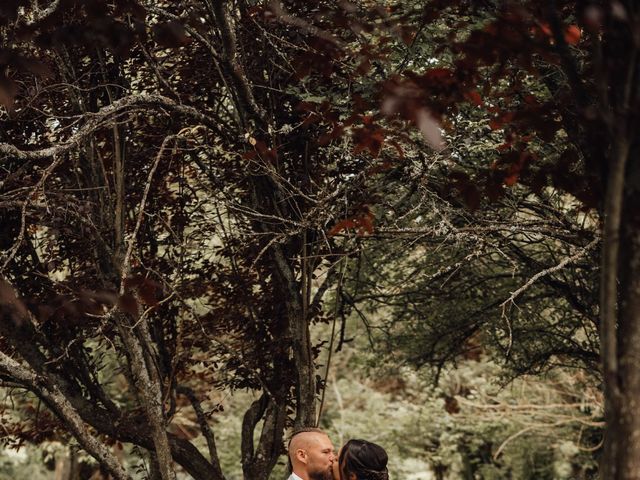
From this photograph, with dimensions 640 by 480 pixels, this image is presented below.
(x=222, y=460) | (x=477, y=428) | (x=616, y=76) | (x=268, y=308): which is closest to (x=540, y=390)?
(x=477, y=428)

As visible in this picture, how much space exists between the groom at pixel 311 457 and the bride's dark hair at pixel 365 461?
0.24 meters

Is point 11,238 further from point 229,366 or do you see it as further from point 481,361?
point 481,361

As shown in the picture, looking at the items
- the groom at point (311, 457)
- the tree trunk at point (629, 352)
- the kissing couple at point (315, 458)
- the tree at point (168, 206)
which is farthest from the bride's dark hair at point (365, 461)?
the tree trunk at point (629, 352)

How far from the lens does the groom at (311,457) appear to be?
15.0 feet

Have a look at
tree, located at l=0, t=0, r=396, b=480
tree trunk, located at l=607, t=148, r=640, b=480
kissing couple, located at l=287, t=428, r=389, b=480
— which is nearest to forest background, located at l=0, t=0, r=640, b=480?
tree, located at l=0, t=0, r=396, b=480

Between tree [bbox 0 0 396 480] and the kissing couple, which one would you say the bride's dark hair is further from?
tree [bbox 0 0 396 480]

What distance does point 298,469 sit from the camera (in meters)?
4.62

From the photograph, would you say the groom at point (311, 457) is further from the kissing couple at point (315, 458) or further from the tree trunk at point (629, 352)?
the tree trunk at point (629, 352)

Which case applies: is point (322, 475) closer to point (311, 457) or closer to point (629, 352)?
point (311, 457)

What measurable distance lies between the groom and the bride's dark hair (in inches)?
9.4

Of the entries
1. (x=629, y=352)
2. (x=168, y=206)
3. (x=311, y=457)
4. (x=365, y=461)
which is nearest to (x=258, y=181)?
(x=168, y=206)

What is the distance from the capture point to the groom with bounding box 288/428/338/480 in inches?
181

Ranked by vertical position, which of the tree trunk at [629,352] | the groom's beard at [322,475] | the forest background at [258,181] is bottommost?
the groom's beard at [322,475]

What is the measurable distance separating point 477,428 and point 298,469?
11.8 meters
